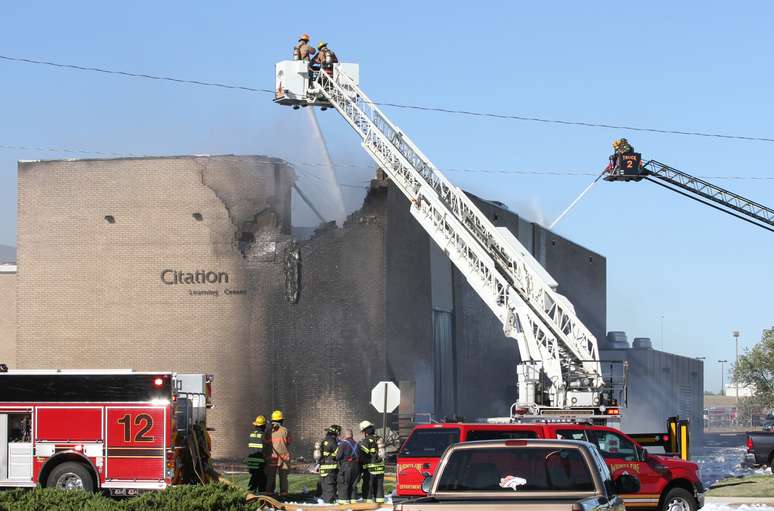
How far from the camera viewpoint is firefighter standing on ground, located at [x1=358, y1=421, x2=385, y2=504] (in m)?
22.5

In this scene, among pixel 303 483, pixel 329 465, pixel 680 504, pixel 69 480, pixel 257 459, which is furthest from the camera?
pixel 303 483

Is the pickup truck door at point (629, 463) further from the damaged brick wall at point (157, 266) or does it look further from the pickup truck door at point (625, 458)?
the damaged brick wall at point (157, 266)

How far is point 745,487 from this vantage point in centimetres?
2716

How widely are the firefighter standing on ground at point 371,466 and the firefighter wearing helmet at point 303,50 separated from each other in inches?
579

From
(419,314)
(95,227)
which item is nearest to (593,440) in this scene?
(419,314)

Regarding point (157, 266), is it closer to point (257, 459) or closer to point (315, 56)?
point (315, 56)

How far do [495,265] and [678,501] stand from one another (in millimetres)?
14509

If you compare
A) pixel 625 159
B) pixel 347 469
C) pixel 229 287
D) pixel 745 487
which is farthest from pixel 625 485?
pixel 625 159

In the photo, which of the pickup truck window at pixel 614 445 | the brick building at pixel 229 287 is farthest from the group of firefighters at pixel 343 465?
the brick building at pixel 229 287

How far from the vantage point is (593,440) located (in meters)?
19.4

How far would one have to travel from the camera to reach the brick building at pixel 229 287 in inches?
1492

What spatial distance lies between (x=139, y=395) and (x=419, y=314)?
18374mm

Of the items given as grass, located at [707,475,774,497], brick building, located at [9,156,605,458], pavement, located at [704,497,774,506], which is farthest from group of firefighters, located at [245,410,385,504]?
brick building, located at [9,156,605,458]

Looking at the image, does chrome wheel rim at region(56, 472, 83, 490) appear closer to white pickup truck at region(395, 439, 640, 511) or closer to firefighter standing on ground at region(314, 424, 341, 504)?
firefighter standing on ground at region(314, 424, 341, 504)
